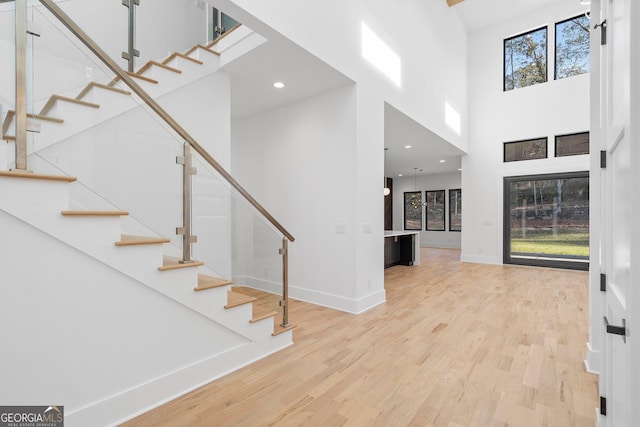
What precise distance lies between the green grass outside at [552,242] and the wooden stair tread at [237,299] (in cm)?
765

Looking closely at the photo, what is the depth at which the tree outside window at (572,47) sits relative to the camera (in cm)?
704

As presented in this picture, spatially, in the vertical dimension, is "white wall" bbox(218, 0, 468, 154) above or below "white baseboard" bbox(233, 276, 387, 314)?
above

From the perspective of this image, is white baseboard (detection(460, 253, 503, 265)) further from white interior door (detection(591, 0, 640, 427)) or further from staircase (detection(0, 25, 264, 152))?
staircase (detection(0, 25, 264, 152))

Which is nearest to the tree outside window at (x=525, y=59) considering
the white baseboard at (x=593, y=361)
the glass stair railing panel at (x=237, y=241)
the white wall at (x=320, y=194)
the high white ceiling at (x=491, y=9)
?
the high white ceiling at (x=491, y=9)

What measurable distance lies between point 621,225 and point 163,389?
2765 mm

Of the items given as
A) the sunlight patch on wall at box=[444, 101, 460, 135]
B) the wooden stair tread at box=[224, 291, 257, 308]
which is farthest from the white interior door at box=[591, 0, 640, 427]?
the sunlight patch on wall at box=[444, 101, 460, 135]

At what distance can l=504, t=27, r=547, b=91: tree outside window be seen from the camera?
760 centimetres

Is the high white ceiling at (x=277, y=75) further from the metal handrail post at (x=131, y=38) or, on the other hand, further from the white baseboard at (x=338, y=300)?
the white baseboard at (x=338, y=300)

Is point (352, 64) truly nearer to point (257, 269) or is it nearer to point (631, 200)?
point (257, 269)

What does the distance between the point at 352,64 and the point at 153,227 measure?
3137mm

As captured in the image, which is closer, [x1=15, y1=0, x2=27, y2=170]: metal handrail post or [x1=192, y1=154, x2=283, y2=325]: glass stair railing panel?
[x1=15, y1=0, x2=27, y2=170]: metal handrail post

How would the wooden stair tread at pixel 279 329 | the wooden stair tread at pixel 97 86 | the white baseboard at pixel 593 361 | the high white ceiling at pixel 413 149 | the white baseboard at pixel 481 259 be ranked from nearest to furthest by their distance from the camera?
the wooden stair tread at pixel 97 86 < the white baseboard at pixel 593 361 < the wooden stair tread at pixel 279 329 < the high white ceiling at pixel 413 149 < the white baseboard at pixel 481 259

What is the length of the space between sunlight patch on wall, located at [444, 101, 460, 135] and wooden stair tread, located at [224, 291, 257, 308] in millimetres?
6259

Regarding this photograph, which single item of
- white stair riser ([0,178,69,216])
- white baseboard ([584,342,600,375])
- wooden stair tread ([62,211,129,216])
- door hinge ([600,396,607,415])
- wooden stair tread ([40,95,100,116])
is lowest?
white baseboard ([584,342,600,375])
